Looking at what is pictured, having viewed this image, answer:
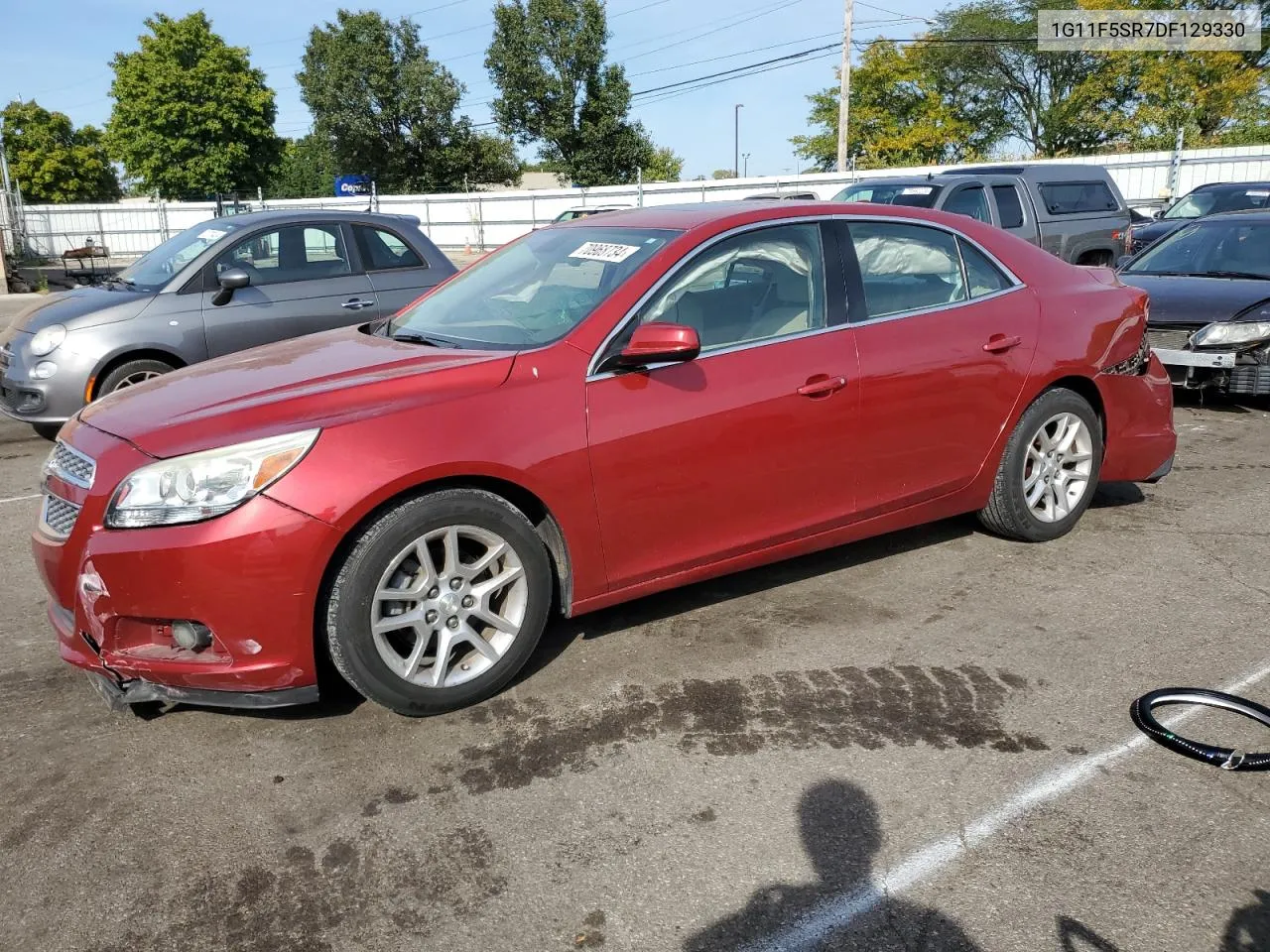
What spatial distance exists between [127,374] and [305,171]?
78837 millimetres

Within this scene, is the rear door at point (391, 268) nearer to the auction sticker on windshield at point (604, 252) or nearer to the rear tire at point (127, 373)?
the rear tire at point (127, 373)

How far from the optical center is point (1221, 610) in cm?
425

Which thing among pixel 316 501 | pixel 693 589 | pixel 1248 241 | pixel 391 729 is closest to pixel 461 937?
pixel 391 729

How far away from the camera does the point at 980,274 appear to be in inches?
184

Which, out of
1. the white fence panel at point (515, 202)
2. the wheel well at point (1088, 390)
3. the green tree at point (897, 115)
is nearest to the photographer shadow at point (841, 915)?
the wheel well at point (1088, 390)

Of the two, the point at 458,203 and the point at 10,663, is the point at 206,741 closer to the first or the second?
the point at 10,663

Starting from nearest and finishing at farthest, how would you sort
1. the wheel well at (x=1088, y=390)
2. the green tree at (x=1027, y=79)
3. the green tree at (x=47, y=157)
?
the wheel well at (x=1088, y=390)
the green tree at (x=1027, y=79)
the green tree at (x=47, y=157)

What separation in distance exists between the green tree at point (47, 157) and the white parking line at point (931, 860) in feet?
248

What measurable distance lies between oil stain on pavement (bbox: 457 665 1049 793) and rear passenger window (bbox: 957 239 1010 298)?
1839 millimetres

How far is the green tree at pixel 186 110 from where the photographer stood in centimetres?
5988

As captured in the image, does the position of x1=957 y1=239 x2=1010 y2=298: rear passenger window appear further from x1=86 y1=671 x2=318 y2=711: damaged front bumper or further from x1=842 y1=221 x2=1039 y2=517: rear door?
x1=86 y1=671 x2=318 y2=711: damaged front bumper

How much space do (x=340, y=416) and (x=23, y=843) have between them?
1481 millimetres

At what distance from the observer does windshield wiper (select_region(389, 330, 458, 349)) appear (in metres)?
3.96

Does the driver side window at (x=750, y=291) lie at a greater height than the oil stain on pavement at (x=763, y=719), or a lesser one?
greater
